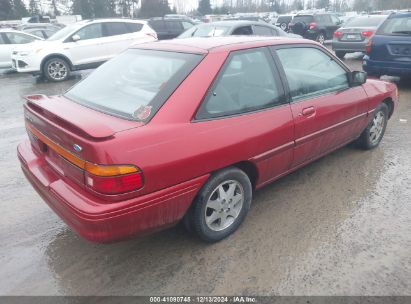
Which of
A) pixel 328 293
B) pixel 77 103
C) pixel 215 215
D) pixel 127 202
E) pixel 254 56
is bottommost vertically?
pixel 328 293

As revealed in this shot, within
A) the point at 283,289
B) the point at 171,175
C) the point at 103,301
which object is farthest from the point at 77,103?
the point at 283,289

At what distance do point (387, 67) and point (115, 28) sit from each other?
25.1ft

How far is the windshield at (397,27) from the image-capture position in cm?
740

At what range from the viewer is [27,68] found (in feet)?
32.6

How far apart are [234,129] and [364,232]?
4.77ft

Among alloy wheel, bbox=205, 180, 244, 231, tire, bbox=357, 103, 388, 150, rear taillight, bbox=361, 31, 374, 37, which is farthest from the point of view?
rear taillight, bbox=361, 31, 374, 37

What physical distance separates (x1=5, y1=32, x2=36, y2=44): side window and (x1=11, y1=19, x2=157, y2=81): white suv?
4.99 feet

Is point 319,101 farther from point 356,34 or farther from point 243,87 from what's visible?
point 356,34

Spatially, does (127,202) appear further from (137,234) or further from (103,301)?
(103,301)

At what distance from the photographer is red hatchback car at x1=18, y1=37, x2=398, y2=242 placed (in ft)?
7.38

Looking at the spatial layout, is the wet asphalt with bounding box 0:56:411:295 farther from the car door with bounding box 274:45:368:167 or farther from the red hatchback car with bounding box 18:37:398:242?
the car door with bounding box 274:45:368:167

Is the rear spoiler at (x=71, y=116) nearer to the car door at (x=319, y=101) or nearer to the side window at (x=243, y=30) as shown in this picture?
the car door at (x=319, y=101)

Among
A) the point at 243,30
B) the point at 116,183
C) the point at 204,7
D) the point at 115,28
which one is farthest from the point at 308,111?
the point at 204,7

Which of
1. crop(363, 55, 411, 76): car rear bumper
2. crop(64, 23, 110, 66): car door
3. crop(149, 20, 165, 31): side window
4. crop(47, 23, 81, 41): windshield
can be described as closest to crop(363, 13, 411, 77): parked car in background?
crop(363, 55, 411, 76): car rear bumper
